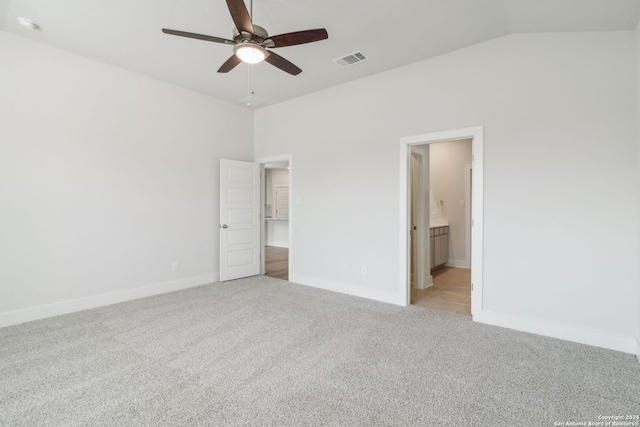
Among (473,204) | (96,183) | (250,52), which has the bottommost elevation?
(473,204)

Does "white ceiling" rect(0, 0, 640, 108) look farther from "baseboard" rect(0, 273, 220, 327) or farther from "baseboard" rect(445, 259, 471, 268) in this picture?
"baseboard" rect(445, 259, 471, 268)

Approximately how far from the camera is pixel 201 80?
441 cm

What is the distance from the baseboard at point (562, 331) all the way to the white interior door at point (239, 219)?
3791 millimetres

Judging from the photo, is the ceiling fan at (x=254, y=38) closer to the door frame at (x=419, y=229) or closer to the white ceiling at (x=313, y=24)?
the white ceiling at (x=313, y=24)

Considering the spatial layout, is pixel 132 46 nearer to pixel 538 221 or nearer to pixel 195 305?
pixel 195 305

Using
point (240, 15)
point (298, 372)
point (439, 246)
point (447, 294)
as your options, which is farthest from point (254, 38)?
point (439, 246)

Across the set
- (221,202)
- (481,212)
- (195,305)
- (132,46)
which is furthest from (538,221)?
(132,46)

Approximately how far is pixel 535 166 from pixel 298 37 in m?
2.68

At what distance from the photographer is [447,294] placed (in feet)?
14.7

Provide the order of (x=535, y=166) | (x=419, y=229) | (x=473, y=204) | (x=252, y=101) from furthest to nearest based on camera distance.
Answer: (x=252, y=101), (x=419, y=229), (x=473, y=204), (x=535, y=166)

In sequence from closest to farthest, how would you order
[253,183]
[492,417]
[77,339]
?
[492,417]
[77,339]
[253,183]

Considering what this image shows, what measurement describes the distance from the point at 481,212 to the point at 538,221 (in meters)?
0.53

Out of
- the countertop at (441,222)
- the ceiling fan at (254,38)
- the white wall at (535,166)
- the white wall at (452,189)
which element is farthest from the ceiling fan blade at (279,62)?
the countertop at (441,222)

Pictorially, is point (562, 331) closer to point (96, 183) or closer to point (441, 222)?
point (441, 222)
